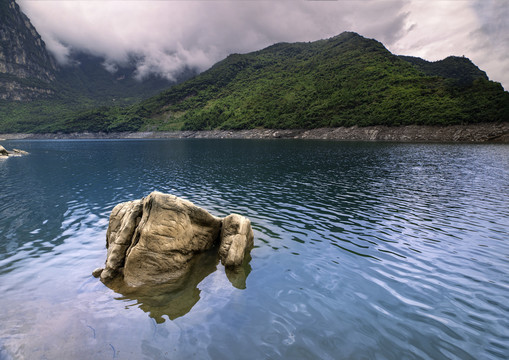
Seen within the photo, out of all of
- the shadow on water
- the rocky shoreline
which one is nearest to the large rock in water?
the shadow on water

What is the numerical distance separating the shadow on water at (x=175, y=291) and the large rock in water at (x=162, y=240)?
0.41 m

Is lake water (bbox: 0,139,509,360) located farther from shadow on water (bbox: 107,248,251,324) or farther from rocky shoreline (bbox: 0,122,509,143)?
rocky shoreline (bbox: 0,122,509,143)

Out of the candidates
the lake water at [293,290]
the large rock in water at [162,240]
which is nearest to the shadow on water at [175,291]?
the lake water at [293,290]

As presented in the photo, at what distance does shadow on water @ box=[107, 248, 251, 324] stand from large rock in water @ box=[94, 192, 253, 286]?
41cm

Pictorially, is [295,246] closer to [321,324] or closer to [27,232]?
[321,324]

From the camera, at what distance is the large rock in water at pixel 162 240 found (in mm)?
12148

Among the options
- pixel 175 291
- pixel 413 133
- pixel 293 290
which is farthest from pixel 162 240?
Result: pixel 413 133

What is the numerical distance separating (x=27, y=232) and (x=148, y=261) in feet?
45.5

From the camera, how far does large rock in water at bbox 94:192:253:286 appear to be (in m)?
12.1

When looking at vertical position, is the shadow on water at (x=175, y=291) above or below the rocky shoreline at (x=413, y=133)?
below

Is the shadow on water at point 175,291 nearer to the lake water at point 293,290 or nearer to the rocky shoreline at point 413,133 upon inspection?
the lake water at point 293,290

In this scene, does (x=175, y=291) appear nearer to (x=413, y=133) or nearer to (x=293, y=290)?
(x=293, y=290)

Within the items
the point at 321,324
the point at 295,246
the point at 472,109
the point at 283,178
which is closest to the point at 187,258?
the point at 295,246

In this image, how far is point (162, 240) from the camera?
12.7 meters
